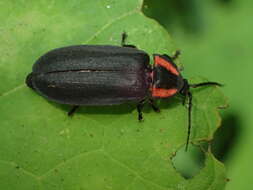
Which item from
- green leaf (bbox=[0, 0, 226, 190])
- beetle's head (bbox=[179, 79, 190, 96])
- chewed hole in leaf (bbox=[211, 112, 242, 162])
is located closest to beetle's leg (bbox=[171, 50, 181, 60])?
green leaf (bbox=[0, 0, 226, 190])

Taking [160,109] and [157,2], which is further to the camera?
[157,2]

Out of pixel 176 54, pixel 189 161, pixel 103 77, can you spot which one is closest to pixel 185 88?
pixel 176 54

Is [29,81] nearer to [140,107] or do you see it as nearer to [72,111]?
[72,111]

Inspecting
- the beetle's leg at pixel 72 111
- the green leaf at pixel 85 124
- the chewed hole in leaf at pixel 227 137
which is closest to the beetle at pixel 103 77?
the beetle's leg at pixel 72 111

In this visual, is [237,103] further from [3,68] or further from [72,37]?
[3,68]

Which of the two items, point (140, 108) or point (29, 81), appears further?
point (140, 108)

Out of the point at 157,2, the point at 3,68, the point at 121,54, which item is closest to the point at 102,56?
the point at 121,54
